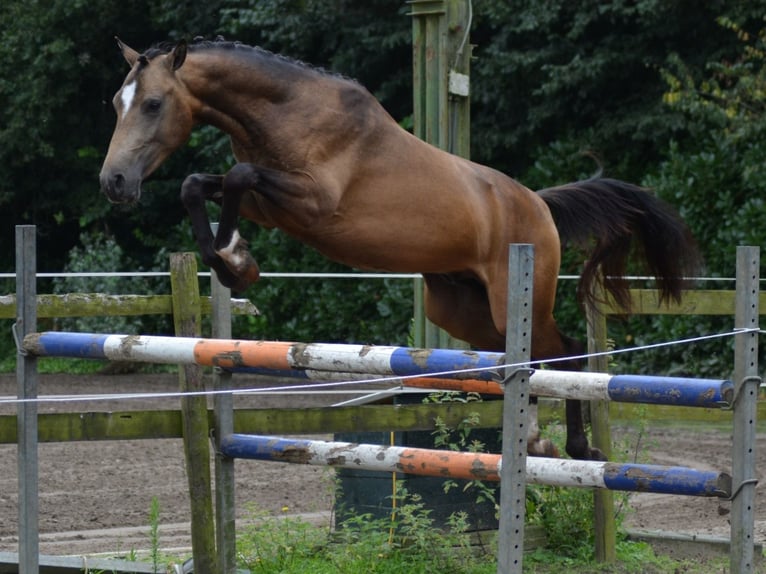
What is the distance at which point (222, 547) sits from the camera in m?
4.36

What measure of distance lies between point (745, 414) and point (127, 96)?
6.81 feet

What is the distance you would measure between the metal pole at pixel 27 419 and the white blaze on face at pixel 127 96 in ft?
2.22

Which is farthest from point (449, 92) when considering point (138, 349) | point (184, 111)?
point (138, 349)

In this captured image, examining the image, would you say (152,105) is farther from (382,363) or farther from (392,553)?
(392,553)

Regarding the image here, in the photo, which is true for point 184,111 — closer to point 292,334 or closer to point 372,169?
point 372,169

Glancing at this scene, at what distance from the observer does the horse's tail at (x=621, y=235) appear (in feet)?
16.0

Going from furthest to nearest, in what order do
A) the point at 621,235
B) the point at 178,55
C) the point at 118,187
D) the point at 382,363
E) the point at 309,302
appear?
the point at 309,302, the point at 621,235, the point at 178,55, the point at 118,187, the point at 382,363

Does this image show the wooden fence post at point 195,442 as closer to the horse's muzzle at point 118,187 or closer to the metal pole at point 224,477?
the metal pole at point 224,477

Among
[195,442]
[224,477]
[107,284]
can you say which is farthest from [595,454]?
[107,284]

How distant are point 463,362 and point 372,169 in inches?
44.6

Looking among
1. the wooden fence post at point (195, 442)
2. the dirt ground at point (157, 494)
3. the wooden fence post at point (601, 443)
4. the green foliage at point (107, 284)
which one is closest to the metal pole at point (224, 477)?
the wooden fence post at point (195, 442)

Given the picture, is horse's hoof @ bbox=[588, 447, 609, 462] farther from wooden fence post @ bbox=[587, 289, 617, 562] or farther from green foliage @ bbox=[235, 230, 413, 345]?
green foliage @ bbox=[235, 230, 413, 345]

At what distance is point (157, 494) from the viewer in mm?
6539

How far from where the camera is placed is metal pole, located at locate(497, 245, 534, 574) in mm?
2969
